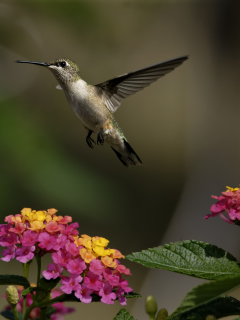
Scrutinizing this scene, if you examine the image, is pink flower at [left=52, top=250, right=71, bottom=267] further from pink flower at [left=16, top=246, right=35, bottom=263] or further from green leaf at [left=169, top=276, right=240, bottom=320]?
green leaf at [left=169, top=276, right=240, bottom=320]

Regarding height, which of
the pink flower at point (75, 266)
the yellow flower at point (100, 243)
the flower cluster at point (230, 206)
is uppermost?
the flower cluster at point (230, 206)

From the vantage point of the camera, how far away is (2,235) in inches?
53.0

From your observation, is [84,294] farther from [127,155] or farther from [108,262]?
[127,155]

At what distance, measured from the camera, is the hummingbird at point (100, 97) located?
82.5 inches

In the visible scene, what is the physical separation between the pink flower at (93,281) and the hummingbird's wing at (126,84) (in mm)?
928

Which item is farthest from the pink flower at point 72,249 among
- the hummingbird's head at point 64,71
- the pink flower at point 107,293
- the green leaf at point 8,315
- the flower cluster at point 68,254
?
the hummingbird's head at point 64,71

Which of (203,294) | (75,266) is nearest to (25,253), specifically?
(75,266)

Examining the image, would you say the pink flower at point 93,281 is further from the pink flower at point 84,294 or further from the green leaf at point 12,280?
the green leaf at point 12,280

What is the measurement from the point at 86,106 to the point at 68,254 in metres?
0.96

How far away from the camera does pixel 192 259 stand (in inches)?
50.8

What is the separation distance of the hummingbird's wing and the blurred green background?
7.01ft

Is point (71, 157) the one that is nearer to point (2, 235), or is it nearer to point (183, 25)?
point (183, 25)

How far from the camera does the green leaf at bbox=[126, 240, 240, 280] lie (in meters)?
1.25

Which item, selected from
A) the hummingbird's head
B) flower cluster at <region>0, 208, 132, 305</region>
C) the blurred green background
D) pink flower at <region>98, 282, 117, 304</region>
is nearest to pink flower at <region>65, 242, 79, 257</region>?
flower cluster at <region>0, 208, 132, 305</region>
